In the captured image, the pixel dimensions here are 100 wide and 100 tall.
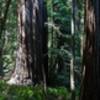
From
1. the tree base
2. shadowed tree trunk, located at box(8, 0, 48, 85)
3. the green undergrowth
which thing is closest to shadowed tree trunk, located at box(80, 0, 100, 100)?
the green undergrowth

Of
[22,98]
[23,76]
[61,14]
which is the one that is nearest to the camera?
[22,98]

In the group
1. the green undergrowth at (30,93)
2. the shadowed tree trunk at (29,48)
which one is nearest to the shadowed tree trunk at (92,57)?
the green undergrowth at (30,93)

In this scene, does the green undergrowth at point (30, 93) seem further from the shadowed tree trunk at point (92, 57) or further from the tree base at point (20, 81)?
the shadowed tree trunk at point (92, 57)

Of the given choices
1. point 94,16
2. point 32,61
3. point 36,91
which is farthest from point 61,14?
point 94,16

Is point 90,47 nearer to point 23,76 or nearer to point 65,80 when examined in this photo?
point 23,76

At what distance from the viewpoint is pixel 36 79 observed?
9.30 metres

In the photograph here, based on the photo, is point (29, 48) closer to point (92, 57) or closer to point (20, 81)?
point (20, 81)

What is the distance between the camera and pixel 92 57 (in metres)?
6.29

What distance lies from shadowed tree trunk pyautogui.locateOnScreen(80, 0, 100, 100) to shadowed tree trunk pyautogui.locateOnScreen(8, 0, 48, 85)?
2.94 meters

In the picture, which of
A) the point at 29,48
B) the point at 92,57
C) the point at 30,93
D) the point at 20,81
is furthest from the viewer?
the point at 29,48

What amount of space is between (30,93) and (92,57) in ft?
7.47

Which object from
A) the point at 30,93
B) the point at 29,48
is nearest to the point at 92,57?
the point at 30,93

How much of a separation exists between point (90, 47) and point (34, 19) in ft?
11.3

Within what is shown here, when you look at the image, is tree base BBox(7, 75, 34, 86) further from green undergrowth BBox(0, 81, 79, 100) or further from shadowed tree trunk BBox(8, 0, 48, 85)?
green undergrowth BBox(0, 81, 79, 100)
